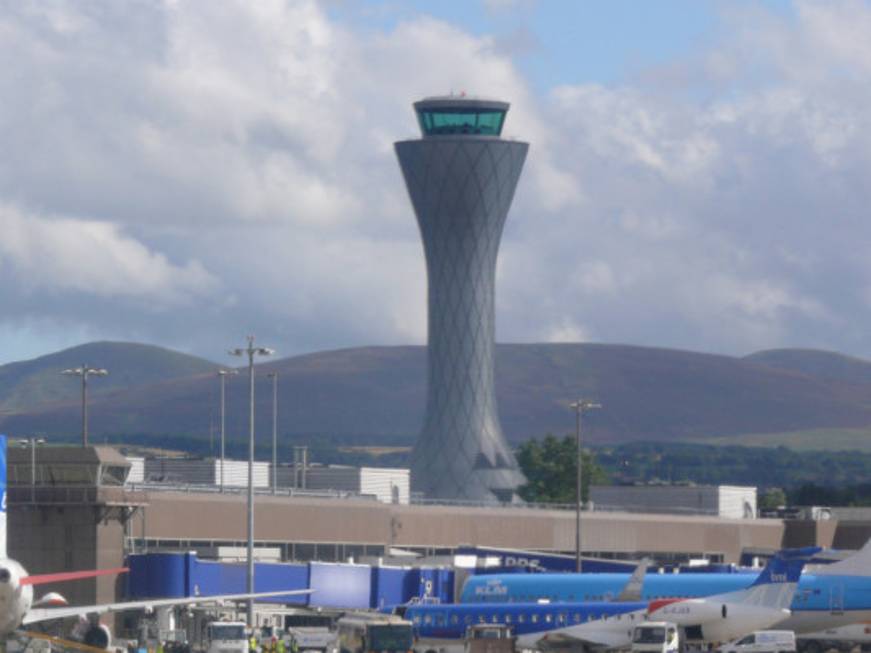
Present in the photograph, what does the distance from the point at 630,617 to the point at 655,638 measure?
5.09 m

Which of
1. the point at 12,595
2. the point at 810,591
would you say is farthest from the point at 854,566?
the point at 12,595

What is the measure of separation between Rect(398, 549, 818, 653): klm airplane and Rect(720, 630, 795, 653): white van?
661 mm

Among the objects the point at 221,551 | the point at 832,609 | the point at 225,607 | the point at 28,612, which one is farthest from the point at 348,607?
the point at 28,612

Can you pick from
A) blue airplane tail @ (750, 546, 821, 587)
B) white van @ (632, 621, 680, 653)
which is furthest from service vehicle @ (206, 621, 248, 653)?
blue airplane tail @ (750, 546, 821, 587)

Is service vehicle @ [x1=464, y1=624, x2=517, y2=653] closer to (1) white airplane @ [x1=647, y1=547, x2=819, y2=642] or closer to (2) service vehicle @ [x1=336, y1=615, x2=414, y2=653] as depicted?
(2) service vehicle @ [x1=336, y1=615, x2=414, y2=653]

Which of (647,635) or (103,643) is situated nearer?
(103,643)

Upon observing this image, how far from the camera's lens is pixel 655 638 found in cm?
8469

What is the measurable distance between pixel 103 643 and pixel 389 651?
24.7 m

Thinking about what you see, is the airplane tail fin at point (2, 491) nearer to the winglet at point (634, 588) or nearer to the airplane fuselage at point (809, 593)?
the winglet at point (634, 588)

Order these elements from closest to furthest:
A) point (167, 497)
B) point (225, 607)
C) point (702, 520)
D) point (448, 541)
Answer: point (225, 607)
point (167, 497)
point (448, 541)
point (702, 520)

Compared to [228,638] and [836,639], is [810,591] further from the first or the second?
[228,638]

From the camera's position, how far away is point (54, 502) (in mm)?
96938

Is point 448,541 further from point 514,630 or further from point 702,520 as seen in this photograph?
point 514,630

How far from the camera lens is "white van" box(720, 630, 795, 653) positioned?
8956cm
